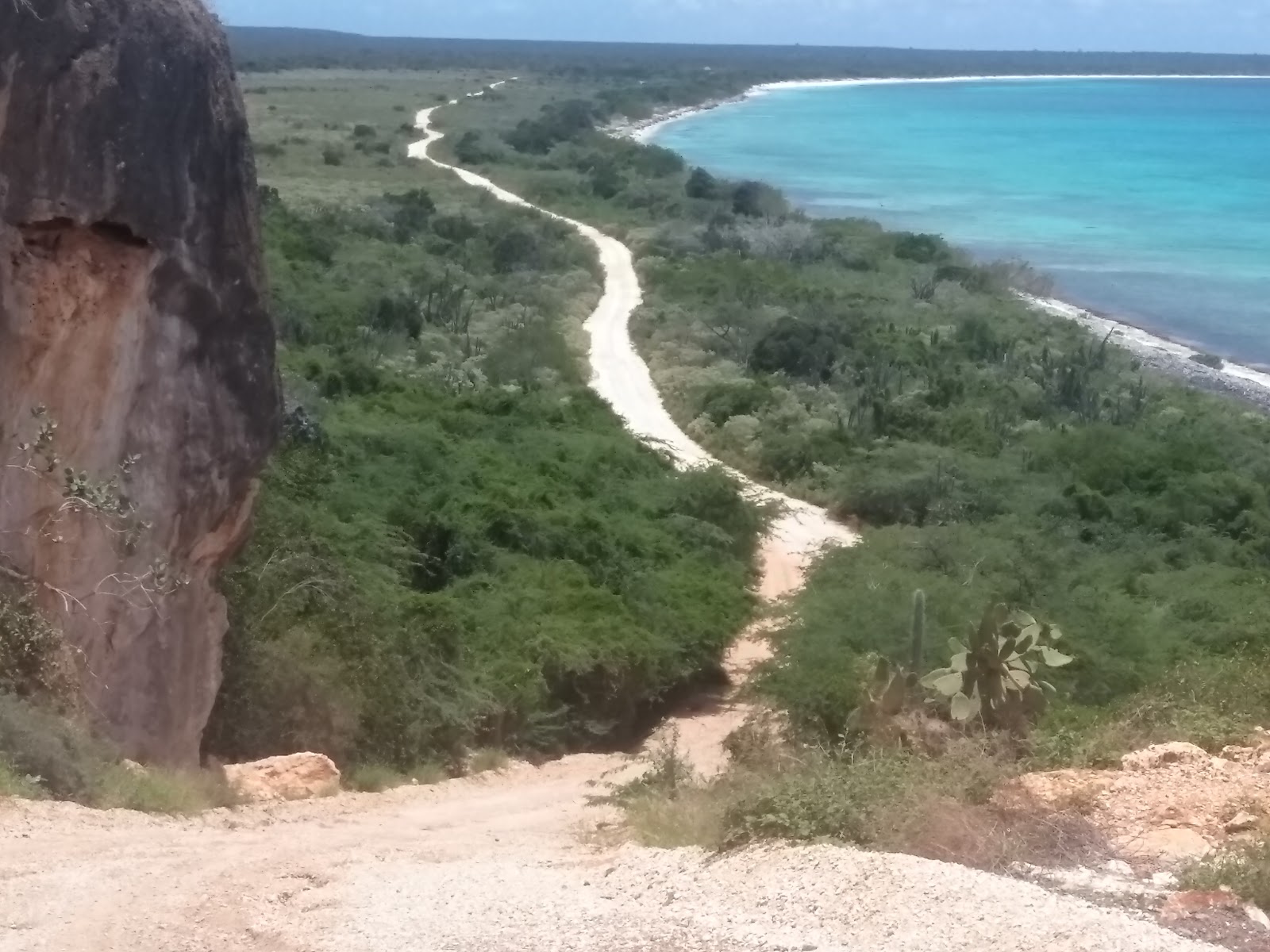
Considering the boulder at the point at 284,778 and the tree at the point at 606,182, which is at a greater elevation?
the tree at the point at 606,182

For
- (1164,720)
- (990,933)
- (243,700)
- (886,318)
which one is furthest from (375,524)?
(886,318)

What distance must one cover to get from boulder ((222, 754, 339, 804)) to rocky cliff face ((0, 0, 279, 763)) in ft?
2.26

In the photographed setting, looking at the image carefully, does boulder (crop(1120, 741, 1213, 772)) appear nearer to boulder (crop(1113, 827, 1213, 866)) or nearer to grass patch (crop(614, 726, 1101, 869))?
grass patch (crop(614, 726, 1101, 869))

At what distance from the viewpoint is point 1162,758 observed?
10.8m

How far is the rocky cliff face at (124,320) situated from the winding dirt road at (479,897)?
7.46ft

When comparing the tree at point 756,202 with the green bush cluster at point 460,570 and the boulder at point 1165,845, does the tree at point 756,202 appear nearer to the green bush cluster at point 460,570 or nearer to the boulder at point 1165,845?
the green bush cluster at point 460,570

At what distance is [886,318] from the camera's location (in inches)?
1849

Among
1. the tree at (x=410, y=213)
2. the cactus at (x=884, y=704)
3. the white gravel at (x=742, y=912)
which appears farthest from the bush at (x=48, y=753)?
the tree at (x=410, y=213)

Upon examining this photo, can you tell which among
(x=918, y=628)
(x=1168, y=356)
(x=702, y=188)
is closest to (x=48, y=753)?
(x=918, y=628)

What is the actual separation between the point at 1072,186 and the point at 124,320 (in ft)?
315

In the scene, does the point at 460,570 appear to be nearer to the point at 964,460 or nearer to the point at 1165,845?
the point at 964,460

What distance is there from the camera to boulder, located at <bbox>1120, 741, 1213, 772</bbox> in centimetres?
1069

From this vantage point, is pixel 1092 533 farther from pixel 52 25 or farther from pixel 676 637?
pixel 52 25

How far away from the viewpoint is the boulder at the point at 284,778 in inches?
522
